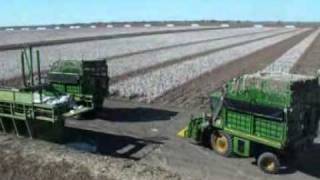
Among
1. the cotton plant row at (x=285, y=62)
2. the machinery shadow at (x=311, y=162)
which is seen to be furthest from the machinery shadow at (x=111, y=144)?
the cotton plant row at (x=285, y=62)

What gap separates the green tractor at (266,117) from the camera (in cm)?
1408

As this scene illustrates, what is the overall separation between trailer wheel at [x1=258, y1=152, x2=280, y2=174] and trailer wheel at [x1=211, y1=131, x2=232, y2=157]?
122 cm

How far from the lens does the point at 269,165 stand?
14.5 meters

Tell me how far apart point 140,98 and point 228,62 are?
17.8 m

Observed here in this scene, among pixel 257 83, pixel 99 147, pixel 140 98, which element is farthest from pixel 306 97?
pixel 140 98

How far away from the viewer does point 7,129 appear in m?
17.8

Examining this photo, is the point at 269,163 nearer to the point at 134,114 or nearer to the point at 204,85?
the point at 134,114

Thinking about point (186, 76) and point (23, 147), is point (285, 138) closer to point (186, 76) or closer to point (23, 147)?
point (23, 147)

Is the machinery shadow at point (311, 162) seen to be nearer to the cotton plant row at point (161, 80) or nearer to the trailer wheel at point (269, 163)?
the trailer wheel at point (269, 163)

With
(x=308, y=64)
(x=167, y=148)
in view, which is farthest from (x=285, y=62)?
(x=167, y=148)

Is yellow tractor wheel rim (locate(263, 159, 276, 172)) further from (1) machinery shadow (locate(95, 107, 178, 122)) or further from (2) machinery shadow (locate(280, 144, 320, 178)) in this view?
(1) machinery shadow (locate(95, 107, 178, 122))

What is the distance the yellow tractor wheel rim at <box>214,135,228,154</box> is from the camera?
15.7 meters

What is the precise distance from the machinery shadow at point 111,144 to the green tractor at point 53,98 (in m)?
0.79

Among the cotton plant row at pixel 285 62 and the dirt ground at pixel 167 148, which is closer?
the dirt ground at pixel 167 148
